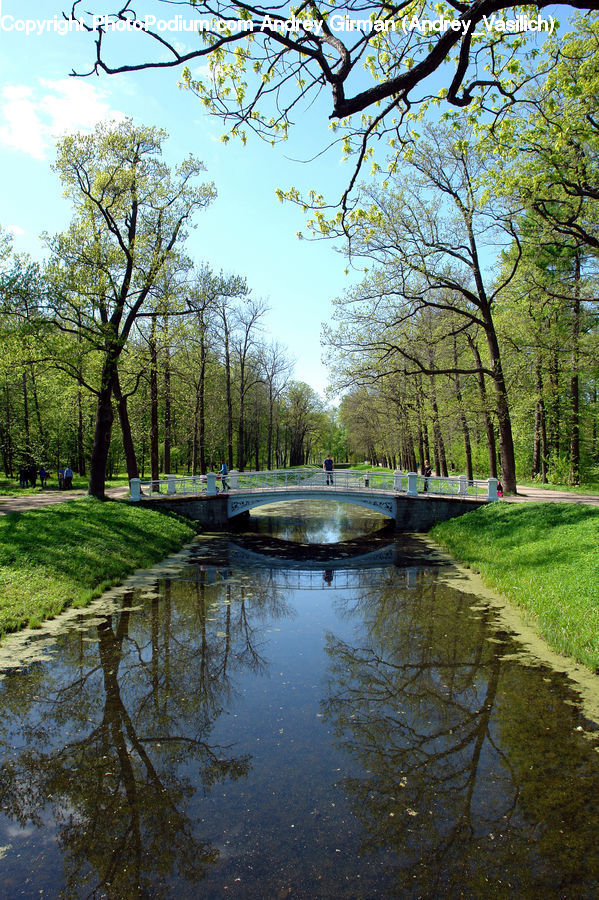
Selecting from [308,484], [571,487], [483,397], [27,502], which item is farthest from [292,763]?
[571,487]

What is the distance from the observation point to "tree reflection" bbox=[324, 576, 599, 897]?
12.8 feet

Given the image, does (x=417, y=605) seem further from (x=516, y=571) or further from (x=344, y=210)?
(x=344, y=210)

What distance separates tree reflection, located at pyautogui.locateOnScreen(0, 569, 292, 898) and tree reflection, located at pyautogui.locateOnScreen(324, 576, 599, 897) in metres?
1.43

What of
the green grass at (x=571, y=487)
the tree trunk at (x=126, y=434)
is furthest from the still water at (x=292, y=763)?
the green grass at (x=571, y=487)

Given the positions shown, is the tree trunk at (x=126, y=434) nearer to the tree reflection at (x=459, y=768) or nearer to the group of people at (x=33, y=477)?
the group of people at (x=33, y=477)

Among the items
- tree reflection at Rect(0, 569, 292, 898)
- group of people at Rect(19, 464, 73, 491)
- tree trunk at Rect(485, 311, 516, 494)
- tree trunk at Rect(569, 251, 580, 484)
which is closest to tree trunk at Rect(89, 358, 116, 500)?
group of people at Rect(19, 464, 73, 491)

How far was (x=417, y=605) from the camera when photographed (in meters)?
11.3

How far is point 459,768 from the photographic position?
520 centimetres

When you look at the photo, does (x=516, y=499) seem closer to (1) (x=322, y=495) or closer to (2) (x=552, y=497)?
(2) (x=552, y=497)

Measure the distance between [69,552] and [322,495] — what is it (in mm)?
12582

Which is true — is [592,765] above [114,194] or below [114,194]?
below

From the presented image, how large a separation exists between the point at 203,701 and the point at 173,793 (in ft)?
6.41

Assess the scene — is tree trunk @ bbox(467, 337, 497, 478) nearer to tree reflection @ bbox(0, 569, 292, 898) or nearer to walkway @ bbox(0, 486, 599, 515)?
walkway @ bbox(0, 486, 599, 515)

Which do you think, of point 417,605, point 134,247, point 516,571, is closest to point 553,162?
point 516,571
